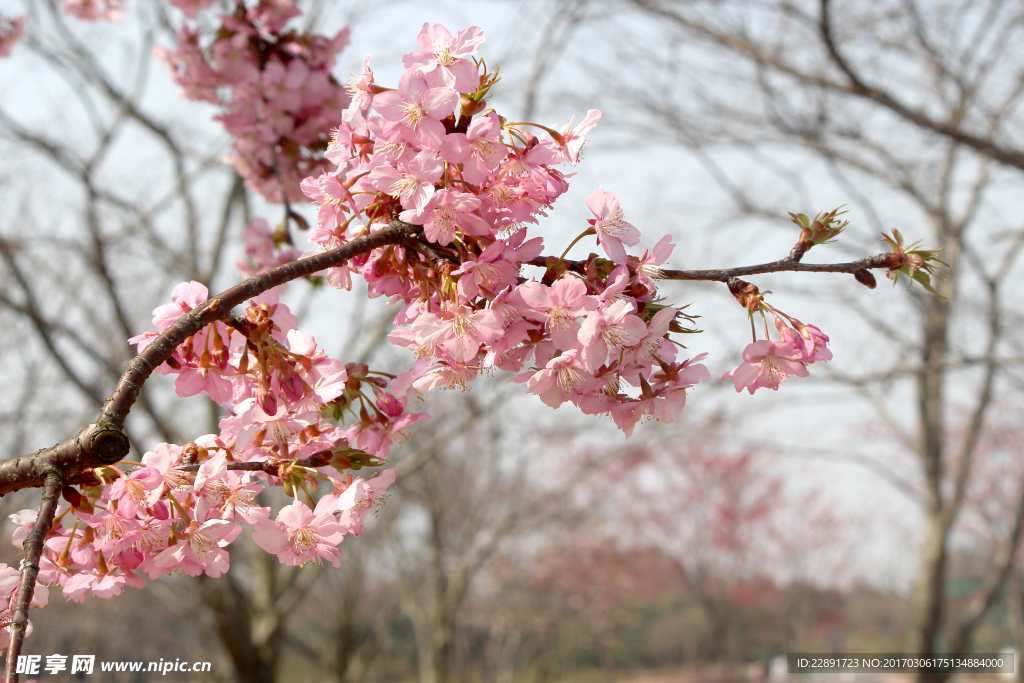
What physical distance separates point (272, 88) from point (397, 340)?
1339 millimetres

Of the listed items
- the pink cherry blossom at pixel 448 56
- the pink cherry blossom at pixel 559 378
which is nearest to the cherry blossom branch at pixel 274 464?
the pink cherry blossom at pixel 559 378

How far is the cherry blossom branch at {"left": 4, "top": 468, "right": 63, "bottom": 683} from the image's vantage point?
632 millimetres

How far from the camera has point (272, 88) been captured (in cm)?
197

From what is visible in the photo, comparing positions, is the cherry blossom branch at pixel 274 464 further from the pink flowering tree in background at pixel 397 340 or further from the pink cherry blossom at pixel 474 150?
the pink cherry blossom at pixel 474 150

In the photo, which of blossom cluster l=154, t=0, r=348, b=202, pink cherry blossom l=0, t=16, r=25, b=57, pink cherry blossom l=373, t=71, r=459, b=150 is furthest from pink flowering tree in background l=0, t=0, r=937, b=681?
pink cherry blossom l=0, t=16, r=25, b=57

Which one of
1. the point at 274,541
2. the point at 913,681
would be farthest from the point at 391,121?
the point at 913,681

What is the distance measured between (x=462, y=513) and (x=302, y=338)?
37.2 ft

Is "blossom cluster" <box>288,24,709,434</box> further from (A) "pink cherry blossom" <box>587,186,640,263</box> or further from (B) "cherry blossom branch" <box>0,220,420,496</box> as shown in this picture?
(B) "cherry blossom branch" <box>0,220,420,496</box>

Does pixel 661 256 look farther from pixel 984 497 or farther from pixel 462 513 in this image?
pixel 984 497

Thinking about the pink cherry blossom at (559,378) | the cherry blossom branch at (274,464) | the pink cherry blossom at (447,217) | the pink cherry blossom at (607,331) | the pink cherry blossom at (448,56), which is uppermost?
the pink cherry blossom at (448,56)

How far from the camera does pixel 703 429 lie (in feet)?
18.7

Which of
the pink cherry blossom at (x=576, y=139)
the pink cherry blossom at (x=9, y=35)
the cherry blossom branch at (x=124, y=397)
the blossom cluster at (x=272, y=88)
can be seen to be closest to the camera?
the cherry blossom branch at (x=124, y=397)

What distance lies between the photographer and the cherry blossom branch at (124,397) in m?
0.76

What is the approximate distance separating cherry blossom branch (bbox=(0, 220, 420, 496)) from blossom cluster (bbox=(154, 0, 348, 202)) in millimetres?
1163
